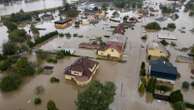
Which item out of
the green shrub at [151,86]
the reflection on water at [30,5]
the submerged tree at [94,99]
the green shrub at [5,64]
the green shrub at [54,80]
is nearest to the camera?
the submerged tree at [94,99]

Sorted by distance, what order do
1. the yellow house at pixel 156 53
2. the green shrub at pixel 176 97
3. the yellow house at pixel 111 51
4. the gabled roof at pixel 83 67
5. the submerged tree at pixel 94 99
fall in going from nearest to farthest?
the submerged tree at pixel 94 99
the green shrub at pixel 176 97
the gabled roof at pixel 83 67
the yellow house at pixel 111 51
the yellow house at pixel 156 53

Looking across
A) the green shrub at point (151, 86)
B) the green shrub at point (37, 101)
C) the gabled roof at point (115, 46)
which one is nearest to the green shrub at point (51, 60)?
the gabled roof at point (115, 46)

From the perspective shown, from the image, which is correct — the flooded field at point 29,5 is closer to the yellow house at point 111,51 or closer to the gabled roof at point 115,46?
the gabled roof at point 115,46

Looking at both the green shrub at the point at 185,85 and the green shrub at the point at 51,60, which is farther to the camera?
the green shrub at the point at 51,60

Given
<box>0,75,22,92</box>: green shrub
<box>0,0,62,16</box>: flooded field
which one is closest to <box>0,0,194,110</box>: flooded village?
<box>0,75,22,92</box>: green shrub

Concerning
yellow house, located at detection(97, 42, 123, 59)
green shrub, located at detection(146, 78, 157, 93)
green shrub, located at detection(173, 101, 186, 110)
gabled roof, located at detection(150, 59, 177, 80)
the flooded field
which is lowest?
green shrub, located at detection(173, 101, 186, 110)

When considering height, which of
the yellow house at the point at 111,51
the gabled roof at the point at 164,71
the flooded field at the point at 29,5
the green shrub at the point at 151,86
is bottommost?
the green shrub at the point at 151,86

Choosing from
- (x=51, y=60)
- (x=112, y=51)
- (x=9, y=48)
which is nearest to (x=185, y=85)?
(x=112, y=51)

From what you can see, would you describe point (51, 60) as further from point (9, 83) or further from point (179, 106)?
point (179, 106)

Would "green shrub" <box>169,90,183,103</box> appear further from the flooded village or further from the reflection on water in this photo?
the reflection on water
